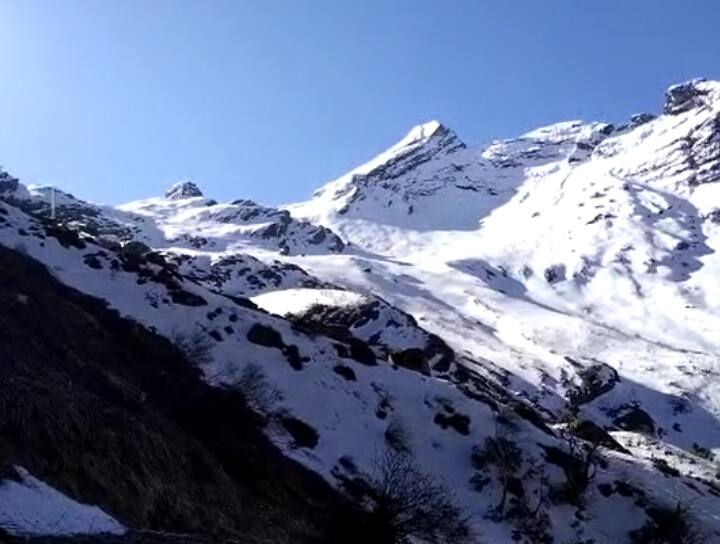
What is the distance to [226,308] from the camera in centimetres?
5803

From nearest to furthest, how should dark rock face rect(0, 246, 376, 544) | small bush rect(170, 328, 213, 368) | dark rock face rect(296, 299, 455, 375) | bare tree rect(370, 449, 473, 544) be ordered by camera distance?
dark rock face rect(0, 246, 376, 544), bare tree rect(370, 449, 473, 544), small bush rect(170, 328, 213, 368), dark rock face rect(296, 299, 455, 375)

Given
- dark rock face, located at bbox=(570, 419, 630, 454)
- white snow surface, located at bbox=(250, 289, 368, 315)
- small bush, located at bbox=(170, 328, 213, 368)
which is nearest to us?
small bush, located at bbox=(170, 328, 213, 368)

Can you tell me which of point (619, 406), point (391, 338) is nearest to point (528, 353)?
point (619, 406)

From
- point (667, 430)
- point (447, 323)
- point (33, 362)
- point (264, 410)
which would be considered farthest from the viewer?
point (447, 323)

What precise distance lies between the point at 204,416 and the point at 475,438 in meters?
21.2

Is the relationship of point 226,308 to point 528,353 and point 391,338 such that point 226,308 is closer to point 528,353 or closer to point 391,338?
point 391,338

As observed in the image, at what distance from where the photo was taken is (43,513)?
47.8ft

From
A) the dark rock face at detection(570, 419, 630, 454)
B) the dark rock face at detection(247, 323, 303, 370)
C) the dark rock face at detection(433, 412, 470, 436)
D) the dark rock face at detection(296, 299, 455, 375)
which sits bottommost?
the dark rock face at detection(433, 412, 470, 436)

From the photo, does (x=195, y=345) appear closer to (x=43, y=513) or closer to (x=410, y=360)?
(x=410, y=360)

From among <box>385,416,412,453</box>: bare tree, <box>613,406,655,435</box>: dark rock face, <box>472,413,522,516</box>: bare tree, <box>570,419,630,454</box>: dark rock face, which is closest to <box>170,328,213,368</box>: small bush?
<box>385,416,412,453</box>: bare tree

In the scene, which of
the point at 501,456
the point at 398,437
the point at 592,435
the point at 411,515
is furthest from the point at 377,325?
the point at 411,515

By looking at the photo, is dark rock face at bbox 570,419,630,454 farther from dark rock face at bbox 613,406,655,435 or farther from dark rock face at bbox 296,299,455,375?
dark rock face at bbox 613,406,655,435

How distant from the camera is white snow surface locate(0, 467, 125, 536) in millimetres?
13820

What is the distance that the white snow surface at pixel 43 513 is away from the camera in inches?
544
